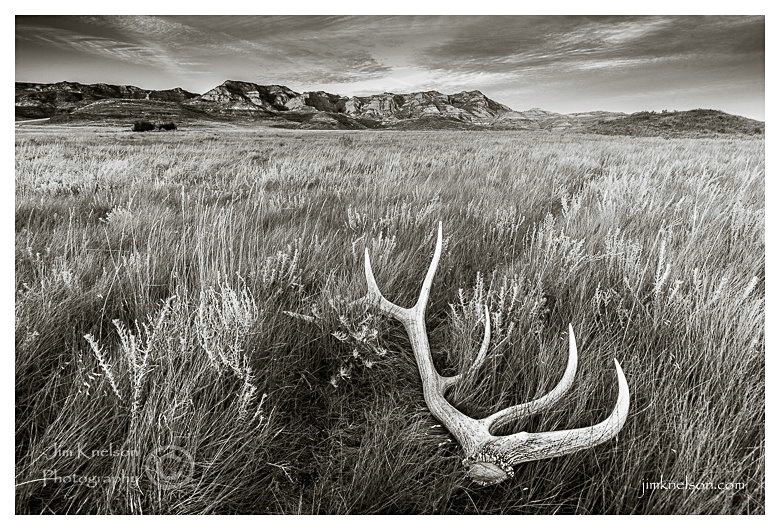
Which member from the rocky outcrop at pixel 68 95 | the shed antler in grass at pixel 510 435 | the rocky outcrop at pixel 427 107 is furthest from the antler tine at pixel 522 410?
the rocky outcrop at pixel 68 95

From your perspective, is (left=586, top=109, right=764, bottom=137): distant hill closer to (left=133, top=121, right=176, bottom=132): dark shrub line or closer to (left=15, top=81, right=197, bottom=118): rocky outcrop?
(left=15, top=81, right=197, bottom=118): rocky outcrop

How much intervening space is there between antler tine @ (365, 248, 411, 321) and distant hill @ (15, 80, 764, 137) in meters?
1.38

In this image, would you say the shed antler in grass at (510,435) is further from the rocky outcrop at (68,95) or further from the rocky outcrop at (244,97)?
the rocky outcrop at (68,95)

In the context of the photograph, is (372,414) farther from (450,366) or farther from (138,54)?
(138,54)

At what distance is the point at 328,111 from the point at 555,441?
2.43m

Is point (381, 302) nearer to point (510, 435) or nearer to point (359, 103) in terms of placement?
point (510, 435)

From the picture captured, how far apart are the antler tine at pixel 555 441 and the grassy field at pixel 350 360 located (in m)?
0.08

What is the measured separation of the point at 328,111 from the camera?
2.80 meters

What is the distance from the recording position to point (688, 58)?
2.30 metres

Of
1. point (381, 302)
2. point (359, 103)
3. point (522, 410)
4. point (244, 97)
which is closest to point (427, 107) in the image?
point (359, 103)

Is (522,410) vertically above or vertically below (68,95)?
below

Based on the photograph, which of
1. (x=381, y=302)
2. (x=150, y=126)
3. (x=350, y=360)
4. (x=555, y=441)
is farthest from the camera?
(x=150, y=126)

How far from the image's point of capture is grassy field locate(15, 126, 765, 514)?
1229 millimetres
